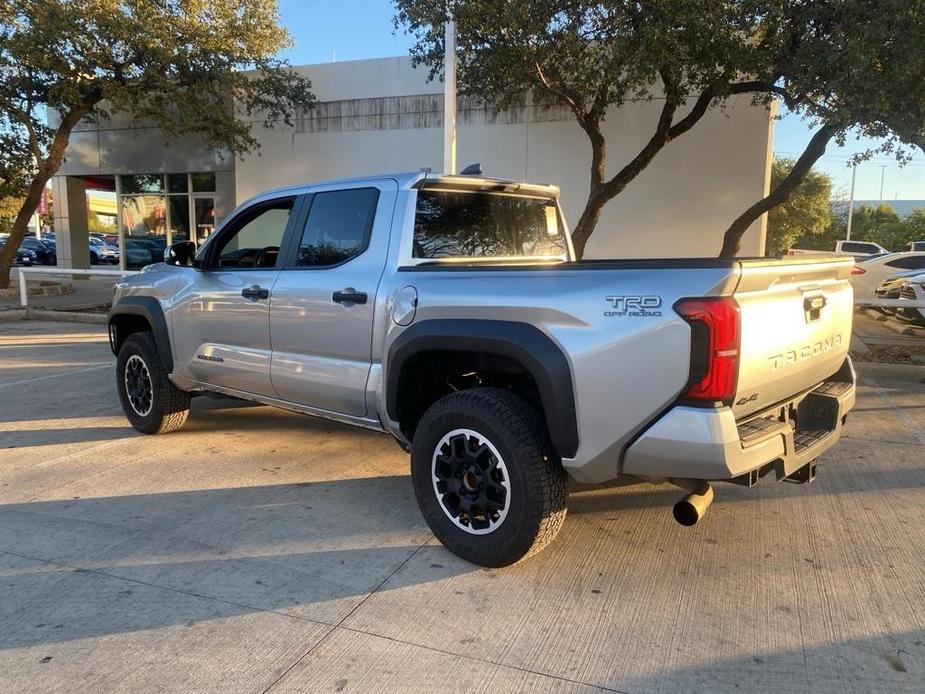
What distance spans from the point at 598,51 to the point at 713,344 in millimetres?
9292

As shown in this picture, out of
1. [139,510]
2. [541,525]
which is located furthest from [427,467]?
[139,510]

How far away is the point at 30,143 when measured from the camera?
15328mm

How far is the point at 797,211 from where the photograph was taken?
37875 millimetres

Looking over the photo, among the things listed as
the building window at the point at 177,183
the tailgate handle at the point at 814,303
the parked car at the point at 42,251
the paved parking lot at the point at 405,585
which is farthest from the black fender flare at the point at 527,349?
the parked car at the point at 42,251

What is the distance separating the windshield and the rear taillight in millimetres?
1780

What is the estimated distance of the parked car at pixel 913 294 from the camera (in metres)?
11.2

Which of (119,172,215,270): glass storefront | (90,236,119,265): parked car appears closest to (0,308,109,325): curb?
(119,172,215,270): glass storefront

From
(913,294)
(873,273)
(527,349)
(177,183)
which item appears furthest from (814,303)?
(177,183)

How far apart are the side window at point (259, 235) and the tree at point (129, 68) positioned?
34.2 feet

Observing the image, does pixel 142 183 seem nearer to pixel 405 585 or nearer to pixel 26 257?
pixel 26 257

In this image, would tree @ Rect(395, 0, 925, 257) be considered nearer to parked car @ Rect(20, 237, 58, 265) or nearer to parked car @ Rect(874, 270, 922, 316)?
parked car @ Rect(874, 270, 922, 316)

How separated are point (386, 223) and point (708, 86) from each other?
831cm

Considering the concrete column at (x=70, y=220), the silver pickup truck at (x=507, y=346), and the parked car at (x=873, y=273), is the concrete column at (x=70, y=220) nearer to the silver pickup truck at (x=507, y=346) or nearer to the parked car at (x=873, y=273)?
the silver pickup truck at (x=507, y=346)

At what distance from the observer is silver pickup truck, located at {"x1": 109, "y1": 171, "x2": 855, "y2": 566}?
279 centimetres
